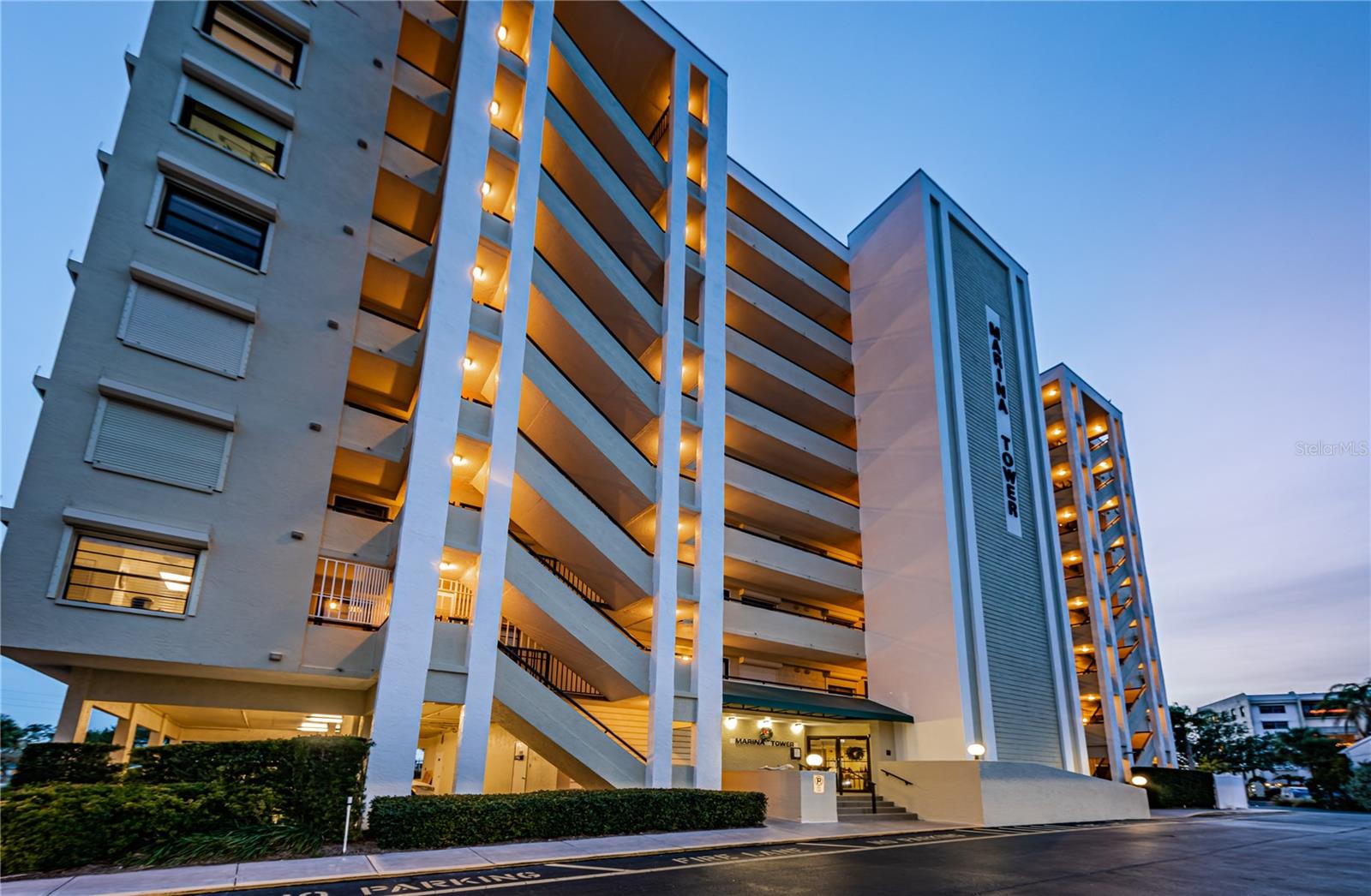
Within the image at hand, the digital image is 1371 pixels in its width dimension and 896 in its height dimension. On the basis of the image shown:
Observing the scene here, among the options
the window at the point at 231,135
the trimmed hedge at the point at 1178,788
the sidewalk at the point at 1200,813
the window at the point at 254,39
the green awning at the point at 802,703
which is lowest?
the sidewalk at the point at 1200,813

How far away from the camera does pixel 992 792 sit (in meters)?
23.4

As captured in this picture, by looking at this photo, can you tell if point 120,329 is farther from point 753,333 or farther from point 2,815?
point 753,333

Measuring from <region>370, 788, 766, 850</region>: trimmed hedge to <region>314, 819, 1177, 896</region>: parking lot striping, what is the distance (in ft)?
7.05

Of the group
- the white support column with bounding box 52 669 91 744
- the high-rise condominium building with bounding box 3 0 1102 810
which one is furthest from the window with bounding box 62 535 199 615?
the white support column with bounding box 52 669 91 744

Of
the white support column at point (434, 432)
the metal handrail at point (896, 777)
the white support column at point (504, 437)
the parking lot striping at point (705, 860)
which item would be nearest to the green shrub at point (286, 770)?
the white support column at point (434, 432)

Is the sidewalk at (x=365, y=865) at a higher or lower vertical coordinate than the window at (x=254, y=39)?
lower

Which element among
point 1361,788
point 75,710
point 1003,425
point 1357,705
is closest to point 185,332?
point 75,710

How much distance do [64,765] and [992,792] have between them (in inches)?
909

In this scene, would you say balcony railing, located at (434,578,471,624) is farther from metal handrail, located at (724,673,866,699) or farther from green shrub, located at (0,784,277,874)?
metal handrail, located at (724,673,866,699)

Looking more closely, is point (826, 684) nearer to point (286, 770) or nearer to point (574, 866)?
point (574, 866)

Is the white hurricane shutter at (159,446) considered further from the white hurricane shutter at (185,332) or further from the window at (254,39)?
the window at (254,39)

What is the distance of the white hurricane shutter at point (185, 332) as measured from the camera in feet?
54.7

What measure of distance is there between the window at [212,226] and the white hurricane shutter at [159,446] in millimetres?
4364

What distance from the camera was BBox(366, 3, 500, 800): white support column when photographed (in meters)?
15.2
